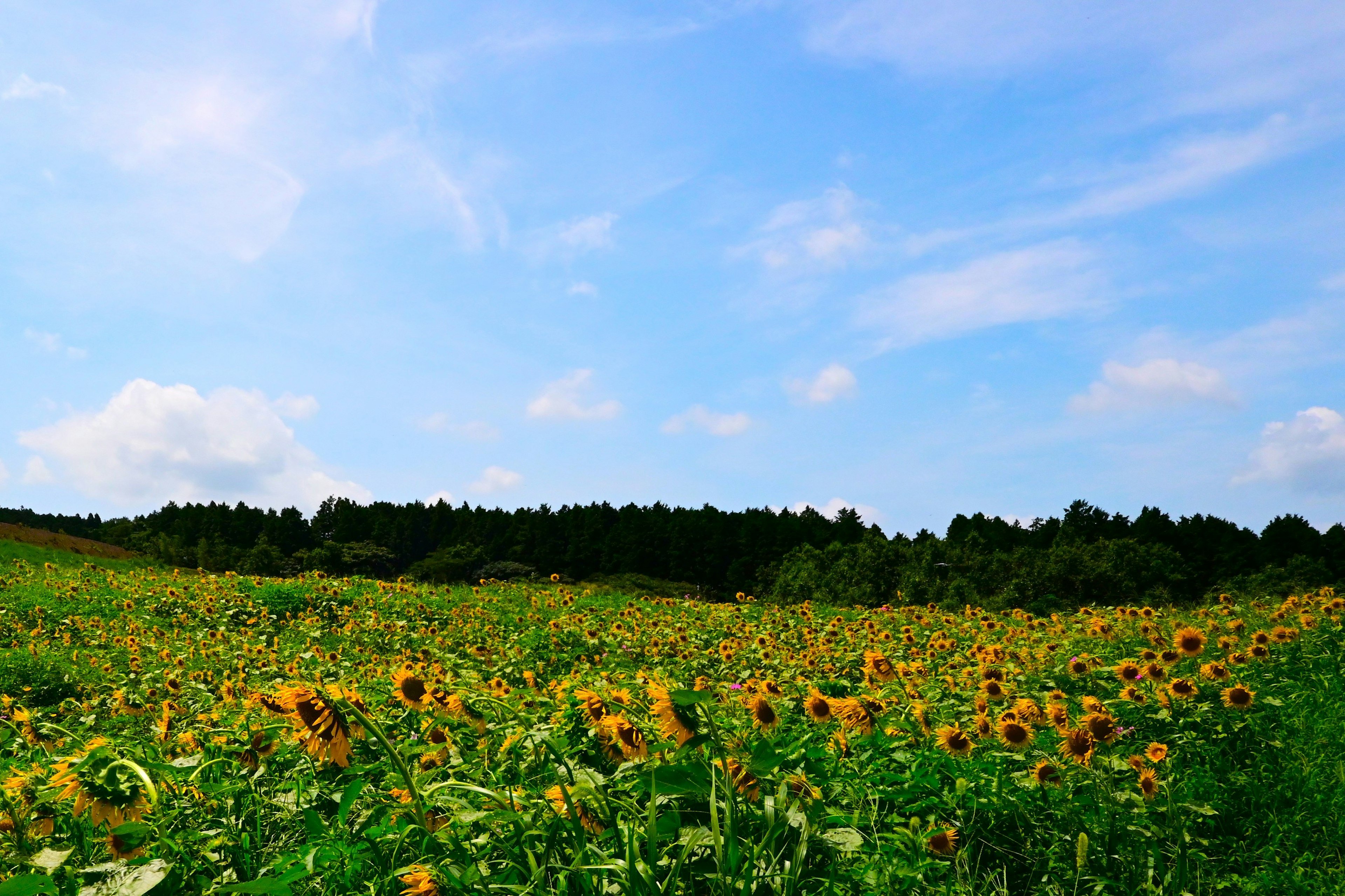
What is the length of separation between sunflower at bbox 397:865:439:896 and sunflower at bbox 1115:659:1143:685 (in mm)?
3890

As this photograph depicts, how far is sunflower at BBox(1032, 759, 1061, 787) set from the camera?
129 inches

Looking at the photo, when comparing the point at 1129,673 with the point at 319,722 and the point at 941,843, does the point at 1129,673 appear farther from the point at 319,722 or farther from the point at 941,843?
the point at 319,722

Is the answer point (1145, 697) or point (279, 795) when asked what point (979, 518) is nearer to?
point (1145, 697)

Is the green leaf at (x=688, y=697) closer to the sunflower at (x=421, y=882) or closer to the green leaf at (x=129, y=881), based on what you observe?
the sunflower at (x=421, y=882)

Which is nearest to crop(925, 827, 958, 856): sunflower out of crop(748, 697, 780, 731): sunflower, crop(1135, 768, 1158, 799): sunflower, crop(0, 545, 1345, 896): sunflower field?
crop(0, 545, 1345, 896): sunflower field

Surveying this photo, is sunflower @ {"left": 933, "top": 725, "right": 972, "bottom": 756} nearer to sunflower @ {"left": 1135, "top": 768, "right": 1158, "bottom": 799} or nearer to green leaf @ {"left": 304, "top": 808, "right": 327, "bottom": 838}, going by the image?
sunflower @ {"left": 1135, "top": 768, "right": 1158, "bottom": 799}

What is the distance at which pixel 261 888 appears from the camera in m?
1.85

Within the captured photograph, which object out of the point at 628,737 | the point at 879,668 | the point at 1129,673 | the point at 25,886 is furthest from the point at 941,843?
the point at 1129,673

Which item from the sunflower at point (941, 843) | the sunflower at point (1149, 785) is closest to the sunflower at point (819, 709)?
the sunflower at point (941, 843)

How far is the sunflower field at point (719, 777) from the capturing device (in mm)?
2139

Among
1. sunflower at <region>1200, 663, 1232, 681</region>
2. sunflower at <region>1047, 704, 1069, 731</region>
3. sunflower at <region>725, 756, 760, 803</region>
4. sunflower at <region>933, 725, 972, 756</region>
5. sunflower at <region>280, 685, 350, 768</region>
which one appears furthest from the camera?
sunflower at <region>1200, 663, 1232, 681</region>

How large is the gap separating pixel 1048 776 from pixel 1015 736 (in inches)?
15.3

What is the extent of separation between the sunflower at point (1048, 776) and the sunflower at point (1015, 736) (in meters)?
0.29

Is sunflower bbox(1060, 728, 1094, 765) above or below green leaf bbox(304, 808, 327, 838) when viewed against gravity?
below
